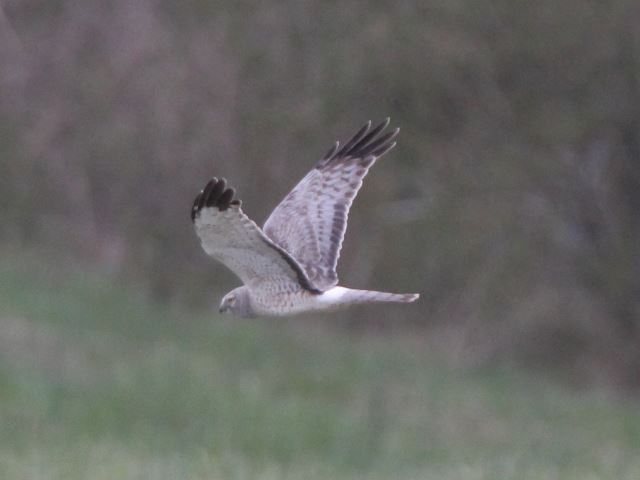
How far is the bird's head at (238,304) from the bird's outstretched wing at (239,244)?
0.06 meters

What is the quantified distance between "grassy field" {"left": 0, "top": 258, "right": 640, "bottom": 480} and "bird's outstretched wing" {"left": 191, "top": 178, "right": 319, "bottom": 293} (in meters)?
5.95

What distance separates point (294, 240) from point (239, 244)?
2.63ft

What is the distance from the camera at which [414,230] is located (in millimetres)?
17359

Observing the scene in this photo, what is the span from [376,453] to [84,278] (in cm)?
659

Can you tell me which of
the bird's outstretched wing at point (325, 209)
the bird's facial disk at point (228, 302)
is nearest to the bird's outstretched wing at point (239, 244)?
the bird's facial disk at point (228, 302)

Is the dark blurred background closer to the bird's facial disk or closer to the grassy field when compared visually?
the grassy field

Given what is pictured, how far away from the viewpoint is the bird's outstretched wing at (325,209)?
4637 millimetres

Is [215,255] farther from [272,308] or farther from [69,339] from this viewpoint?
[69,339]

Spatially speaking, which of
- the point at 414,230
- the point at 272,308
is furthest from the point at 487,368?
the point at 272,308

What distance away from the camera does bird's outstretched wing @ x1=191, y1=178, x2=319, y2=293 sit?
151 inches

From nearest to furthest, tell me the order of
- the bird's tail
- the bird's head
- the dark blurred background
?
the bird's tail, the bird's head, the dark blurred background

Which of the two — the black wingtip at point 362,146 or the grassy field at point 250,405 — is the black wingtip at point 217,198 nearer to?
the black wingtip at point 362,146

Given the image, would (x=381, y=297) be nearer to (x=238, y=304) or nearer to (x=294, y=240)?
(x=238, y=304)

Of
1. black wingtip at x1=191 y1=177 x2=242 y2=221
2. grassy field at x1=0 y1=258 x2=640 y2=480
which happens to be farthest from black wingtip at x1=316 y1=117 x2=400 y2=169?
grassy field at x1=0 y1=258 x2=640 y2=480
